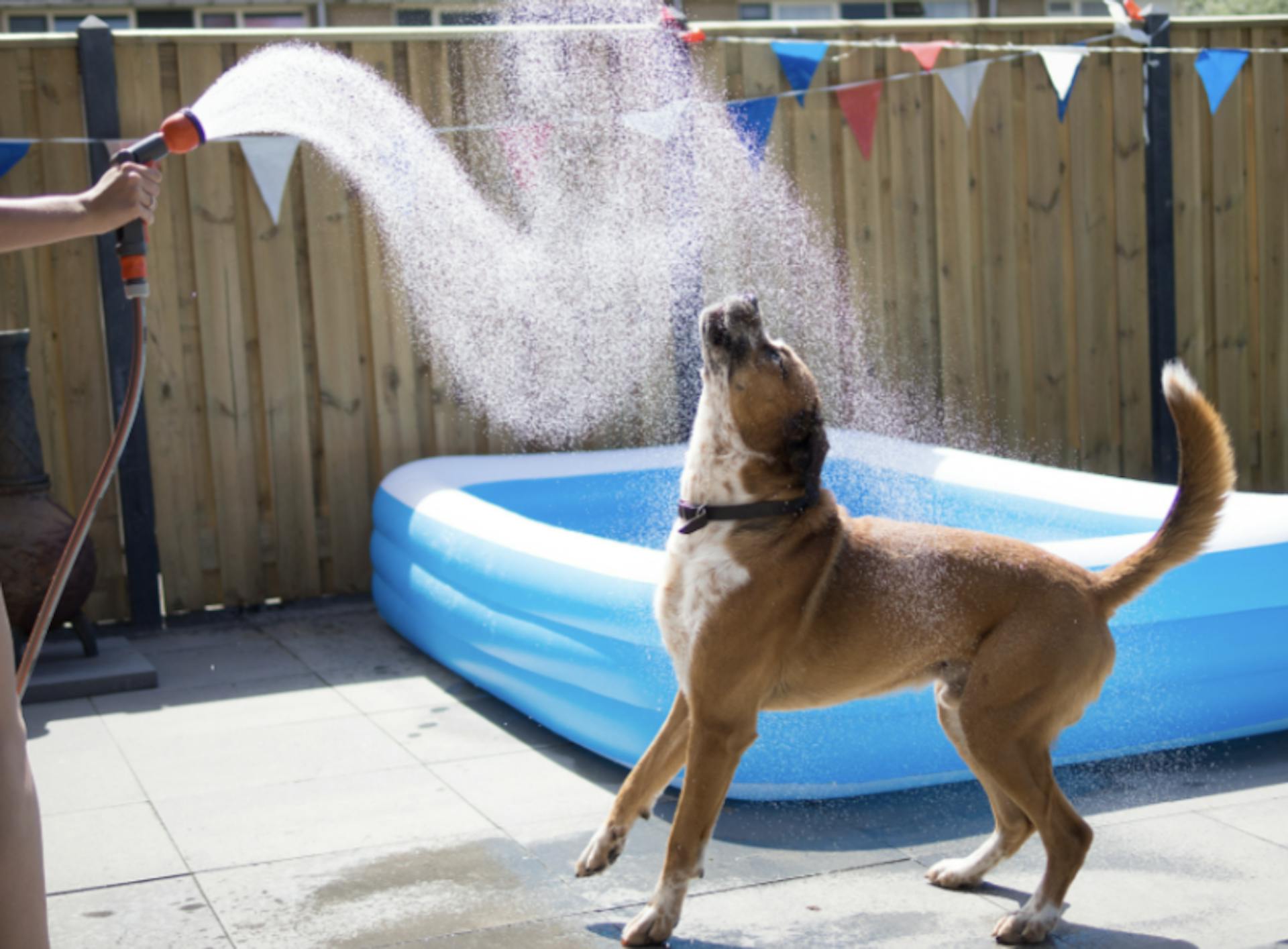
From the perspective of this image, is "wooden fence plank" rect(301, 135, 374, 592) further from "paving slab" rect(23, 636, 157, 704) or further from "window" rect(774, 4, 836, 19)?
"window" rect(774, 4, 836, 19)

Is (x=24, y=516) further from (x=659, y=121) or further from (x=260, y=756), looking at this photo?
(x=659, y=121)

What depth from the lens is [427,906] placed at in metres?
3.51

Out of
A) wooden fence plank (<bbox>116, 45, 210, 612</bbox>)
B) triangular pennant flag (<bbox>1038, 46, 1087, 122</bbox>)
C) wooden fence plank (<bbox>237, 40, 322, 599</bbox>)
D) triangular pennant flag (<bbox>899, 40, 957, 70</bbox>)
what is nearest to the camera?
wooden fence plank (<bbox>116, 45, 210, 612</bbox>)

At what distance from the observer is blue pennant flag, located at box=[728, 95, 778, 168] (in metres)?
7.41

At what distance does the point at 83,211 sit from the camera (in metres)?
2.57

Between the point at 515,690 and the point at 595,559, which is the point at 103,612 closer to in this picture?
the point at 515,690

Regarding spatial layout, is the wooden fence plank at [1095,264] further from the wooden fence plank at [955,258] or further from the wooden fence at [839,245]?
the wooden fence plank at [955,258]

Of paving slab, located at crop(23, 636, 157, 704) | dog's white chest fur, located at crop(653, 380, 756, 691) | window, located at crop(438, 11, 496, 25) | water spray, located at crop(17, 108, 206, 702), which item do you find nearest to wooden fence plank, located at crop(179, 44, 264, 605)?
paving slab, located at crop(23, 636, 157, 704)

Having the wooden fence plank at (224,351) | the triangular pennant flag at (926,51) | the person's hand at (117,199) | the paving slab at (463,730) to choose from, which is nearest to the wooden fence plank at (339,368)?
the wooden fence plank at (224,351)

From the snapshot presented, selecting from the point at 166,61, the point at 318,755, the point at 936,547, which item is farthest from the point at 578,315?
the point at 936,547

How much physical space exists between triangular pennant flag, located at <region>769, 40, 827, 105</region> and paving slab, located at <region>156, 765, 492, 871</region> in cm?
437

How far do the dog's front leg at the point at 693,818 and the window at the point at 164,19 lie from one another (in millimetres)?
14025

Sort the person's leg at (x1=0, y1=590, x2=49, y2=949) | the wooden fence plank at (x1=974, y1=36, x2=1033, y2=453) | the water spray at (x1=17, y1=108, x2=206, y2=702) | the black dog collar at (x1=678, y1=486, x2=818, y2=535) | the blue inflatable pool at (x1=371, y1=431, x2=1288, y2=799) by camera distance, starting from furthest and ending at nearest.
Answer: the wooden fence plank at (x1=974, y1=36, x2=1033, y2=453) < the blue inflatable pool at (x1=371, y1=431, x2=1288, y2=799) < the black dog collar at (x1=678, y1=486, x2=818, y2=535) < the water spray at (x1=17, y1=108, x2=206, y2=702) < the person's leg at (x1=0, y1=590, x2=49, y2=949)

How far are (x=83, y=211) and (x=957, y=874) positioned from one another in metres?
2.50
